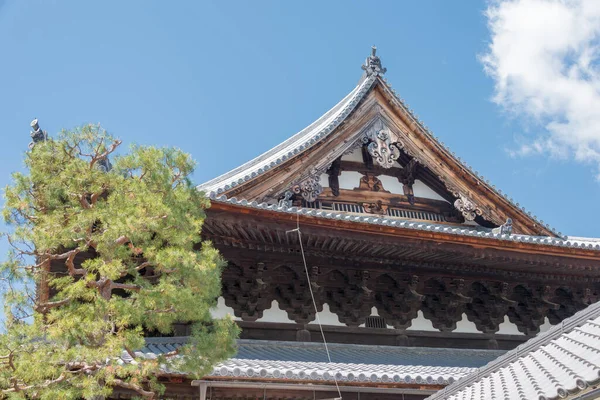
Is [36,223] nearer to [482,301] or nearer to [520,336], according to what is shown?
[482,301]

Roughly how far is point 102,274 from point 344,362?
153 inches

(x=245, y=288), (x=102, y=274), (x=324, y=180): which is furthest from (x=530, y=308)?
(x=102, y=274)

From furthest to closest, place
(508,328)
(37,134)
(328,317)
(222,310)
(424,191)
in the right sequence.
Result: 1. (424,191)
2. (508,328)
3. (328,317)
4. (222,310)
5. (37,134)

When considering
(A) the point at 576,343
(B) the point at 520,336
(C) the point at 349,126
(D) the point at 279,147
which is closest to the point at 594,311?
(A) the point at 576,343

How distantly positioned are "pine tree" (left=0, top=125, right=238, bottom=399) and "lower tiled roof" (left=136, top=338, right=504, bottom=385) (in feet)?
2.74

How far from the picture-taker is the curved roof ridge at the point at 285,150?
934 cm

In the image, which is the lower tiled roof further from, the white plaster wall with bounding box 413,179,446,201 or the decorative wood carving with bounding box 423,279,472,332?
the white plaster wall with bounding box 413,179,446,201

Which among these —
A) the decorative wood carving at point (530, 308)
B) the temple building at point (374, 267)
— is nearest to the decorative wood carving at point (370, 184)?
the temple building at point (374, 267)

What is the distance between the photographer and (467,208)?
11086 mm

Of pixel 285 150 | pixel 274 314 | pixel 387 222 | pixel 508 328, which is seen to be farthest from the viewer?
pixel 285 150

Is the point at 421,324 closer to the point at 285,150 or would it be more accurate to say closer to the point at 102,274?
the point at 285,150

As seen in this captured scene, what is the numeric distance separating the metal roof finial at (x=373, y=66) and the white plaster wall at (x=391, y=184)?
6.76 ft

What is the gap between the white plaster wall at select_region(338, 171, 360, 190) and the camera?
35.9 ft

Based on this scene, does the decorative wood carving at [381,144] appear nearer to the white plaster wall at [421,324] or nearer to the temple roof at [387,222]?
the temple roof at [387,222]
